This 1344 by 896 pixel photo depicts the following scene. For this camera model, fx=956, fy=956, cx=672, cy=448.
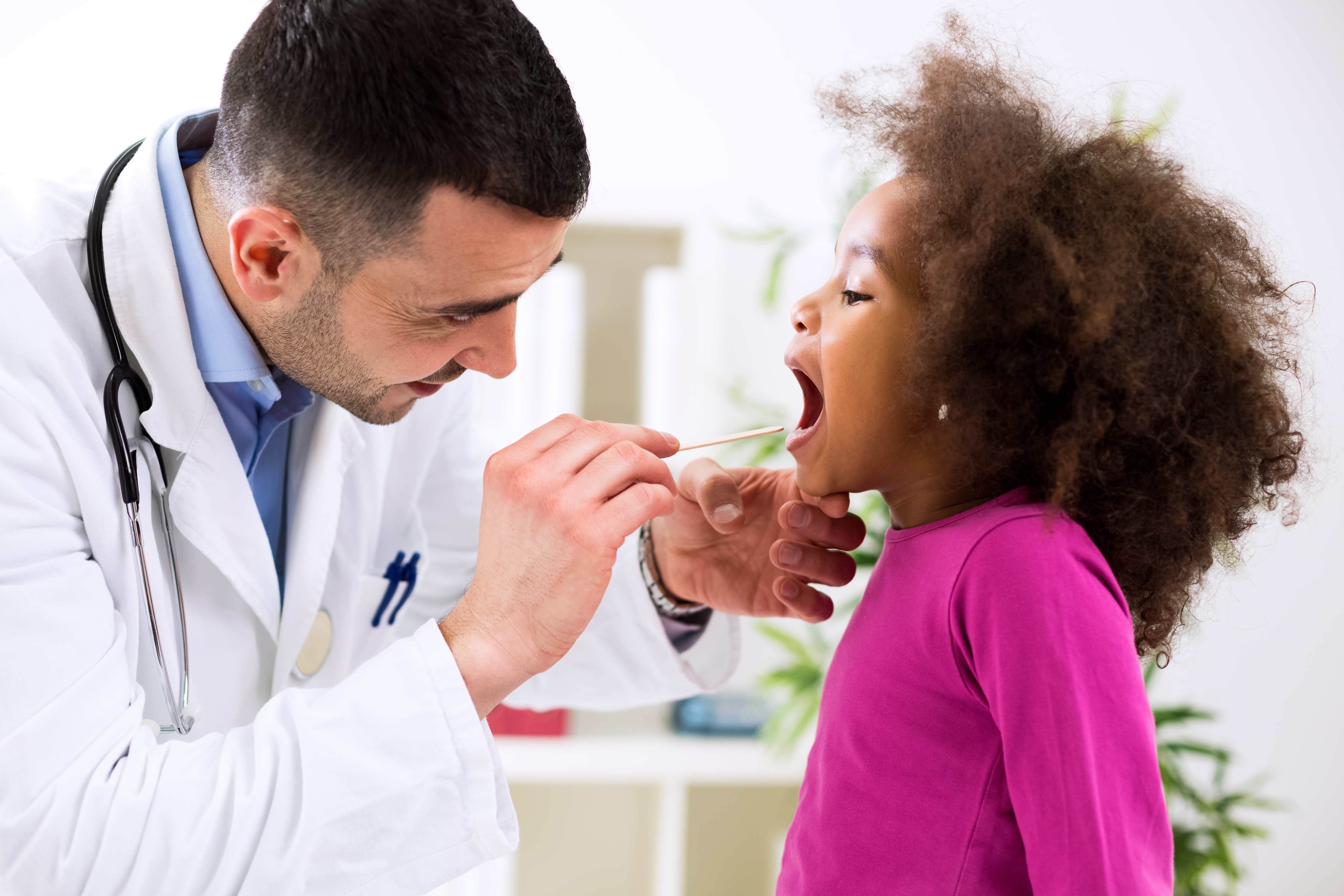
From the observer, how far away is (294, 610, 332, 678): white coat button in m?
1.11

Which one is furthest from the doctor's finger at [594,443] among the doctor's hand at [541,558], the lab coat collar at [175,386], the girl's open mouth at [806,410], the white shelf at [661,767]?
the white shelf at [661,767]

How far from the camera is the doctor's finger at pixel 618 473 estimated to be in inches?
34.6

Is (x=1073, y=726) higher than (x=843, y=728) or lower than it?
higher

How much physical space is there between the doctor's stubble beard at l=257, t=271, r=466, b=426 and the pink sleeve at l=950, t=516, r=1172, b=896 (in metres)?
0.67

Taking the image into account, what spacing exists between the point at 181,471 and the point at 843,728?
71cm

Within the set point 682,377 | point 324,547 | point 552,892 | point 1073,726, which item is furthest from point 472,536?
point 552,892

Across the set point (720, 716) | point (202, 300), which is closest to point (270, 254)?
point (202, 300)

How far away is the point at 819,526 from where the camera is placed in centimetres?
96

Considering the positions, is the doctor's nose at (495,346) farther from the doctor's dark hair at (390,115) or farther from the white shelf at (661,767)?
the white shelf at (661,767)

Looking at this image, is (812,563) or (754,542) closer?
(812,563)

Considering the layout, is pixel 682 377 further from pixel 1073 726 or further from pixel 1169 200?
pixel 1073 726

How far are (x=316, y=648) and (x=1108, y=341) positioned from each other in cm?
92

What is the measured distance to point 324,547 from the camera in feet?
3.67

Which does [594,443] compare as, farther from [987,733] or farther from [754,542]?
[987,733]
